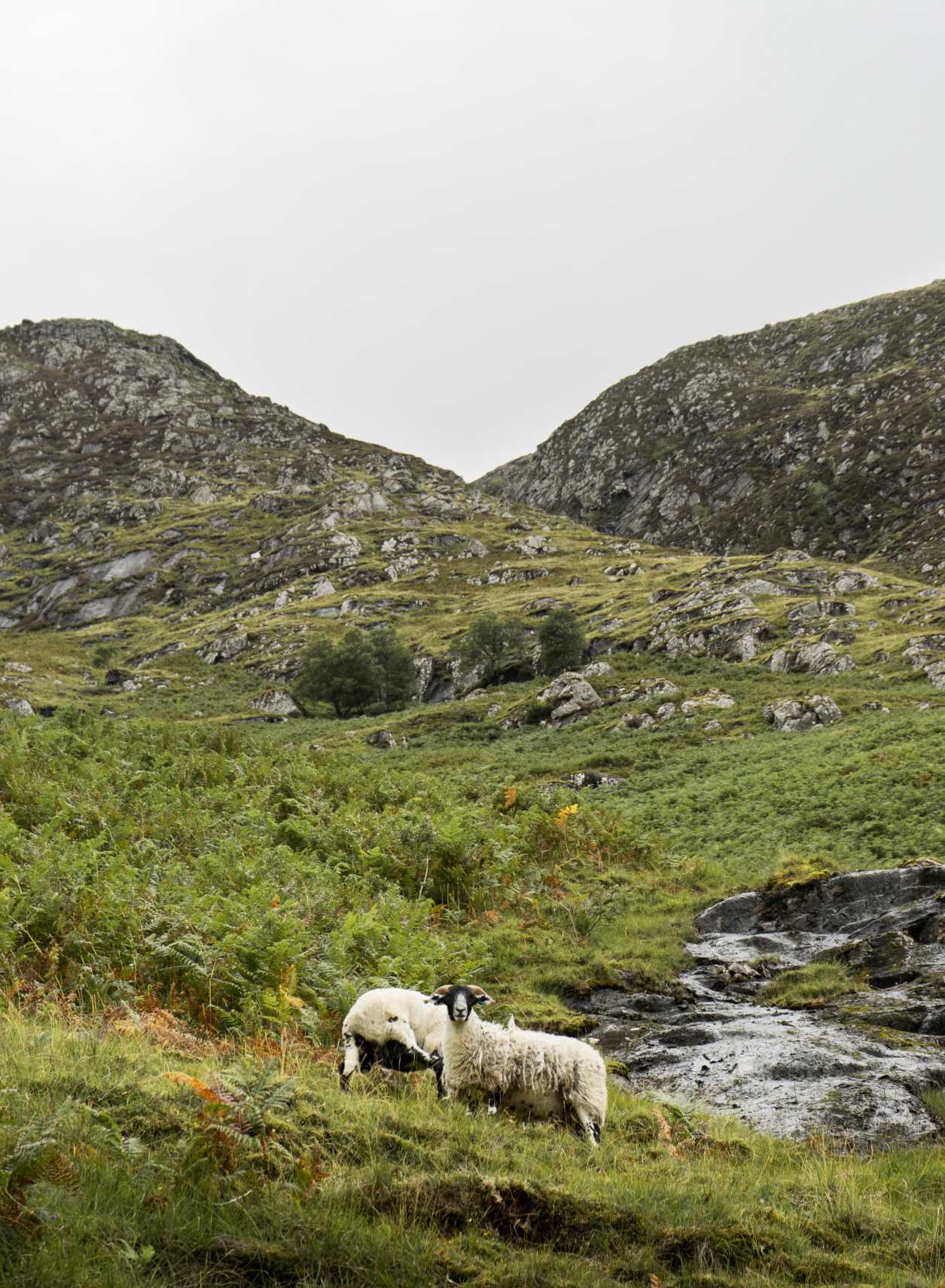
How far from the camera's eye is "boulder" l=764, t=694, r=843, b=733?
3944 cm

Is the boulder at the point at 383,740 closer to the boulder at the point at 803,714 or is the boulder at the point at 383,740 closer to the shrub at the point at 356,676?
the shrub at the point at 356,676

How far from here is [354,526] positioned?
157 meters

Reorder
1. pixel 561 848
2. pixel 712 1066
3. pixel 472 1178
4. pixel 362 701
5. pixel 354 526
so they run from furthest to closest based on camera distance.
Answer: pixel 354 526, pixel 362 701, pixel 561 848, pixel 712 1066, pixel 472 1178

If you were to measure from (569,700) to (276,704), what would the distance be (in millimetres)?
38803

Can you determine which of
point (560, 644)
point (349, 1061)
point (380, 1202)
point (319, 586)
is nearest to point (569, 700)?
point (560, 644)

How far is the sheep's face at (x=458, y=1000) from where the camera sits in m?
7.42

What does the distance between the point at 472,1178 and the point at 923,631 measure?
61.0m

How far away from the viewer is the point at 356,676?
76688 millimetres

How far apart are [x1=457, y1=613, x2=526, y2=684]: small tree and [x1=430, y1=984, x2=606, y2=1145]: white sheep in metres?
71.9

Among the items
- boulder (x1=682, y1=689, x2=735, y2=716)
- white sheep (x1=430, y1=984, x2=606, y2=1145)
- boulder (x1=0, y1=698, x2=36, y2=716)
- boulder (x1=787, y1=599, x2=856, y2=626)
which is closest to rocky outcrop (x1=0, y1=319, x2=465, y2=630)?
boulder (x1=0, y1=698, x2=36, y2=716)

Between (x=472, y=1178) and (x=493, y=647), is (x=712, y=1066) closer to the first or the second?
(x=472, y=1178)

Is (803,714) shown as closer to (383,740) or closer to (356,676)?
(383,740)

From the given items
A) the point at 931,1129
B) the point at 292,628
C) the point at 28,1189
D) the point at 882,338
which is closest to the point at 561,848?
the point at 931,1129

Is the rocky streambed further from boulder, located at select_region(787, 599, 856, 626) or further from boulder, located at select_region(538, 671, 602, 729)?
boulder, located at select_region(787, 599, 856, 626)
